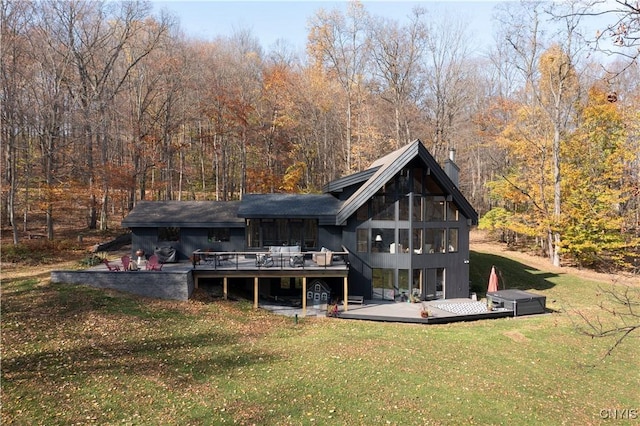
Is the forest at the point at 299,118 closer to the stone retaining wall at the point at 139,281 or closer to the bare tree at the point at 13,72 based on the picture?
the bare tree at the point at 13,72

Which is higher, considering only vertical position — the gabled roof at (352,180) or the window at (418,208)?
the gabled roof at (352,180)

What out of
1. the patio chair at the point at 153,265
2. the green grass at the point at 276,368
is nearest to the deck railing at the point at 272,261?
the patio chair at the point at 153,265

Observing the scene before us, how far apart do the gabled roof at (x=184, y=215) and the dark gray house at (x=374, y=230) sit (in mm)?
48

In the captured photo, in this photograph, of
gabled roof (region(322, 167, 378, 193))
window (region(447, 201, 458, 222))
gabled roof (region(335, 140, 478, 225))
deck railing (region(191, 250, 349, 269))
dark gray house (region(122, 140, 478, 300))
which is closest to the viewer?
deck railing (region(191, 250, 349, 269))

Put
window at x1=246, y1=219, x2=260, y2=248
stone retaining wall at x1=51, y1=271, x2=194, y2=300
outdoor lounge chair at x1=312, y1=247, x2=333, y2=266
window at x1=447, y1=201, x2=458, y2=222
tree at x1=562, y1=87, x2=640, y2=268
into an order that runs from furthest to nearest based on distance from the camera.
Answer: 1. tree at x1=562, y1=87, x2=640, y2=268
2. window at x1=246, y1=219, x2=260, y2=248
3. window at x1=447, y1=201, x2=458, y2=222
4. outdoor lounge chair at x1=312, y1=247, x2=333, y2=266
5. stone retaining wall at x1=51, y1=271, x2=194, y2=300

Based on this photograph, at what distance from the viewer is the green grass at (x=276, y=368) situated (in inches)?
313

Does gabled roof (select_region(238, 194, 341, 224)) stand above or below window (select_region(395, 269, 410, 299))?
above

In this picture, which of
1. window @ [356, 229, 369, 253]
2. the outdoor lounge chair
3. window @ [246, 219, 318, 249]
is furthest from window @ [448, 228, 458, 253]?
window @ [246, 219, 318, 249]

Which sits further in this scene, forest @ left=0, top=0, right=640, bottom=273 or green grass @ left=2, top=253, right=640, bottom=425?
forest @ left=0, top=0, right=640, bottom=273

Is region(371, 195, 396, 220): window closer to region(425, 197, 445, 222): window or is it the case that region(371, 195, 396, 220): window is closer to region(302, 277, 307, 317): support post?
region(425, 197, 445, 222): window

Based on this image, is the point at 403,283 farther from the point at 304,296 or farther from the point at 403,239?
the point at 304,296

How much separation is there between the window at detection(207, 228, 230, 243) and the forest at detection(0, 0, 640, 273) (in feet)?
36.8

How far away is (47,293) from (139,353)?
6298 mm

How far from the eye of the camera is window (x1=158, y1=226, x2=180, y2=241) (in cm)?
1900
